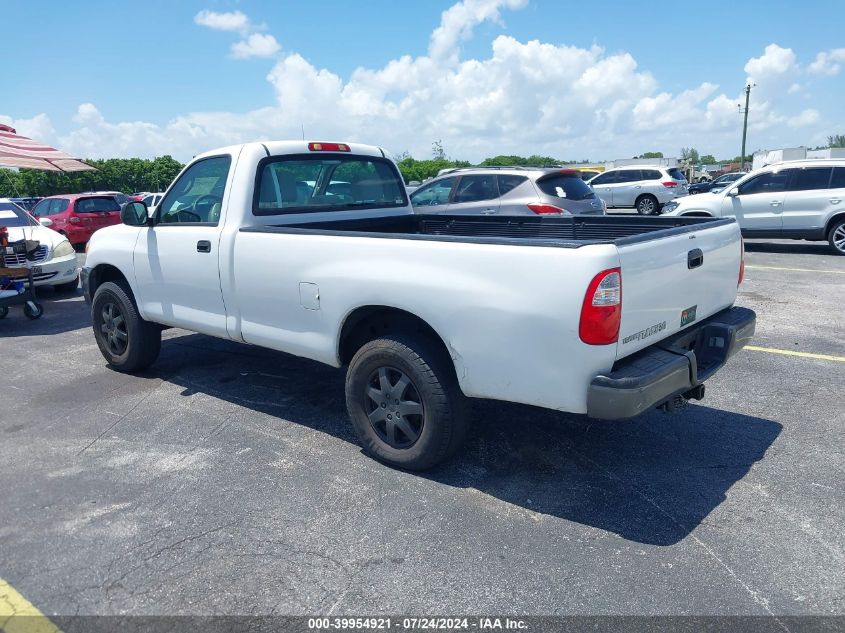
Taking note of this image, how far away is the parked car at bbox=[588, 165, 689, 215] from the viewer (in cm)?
2134

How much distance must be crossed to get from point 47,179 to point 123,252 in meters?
33.0

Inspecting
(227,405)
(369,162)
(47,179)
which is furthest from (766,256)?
(47,179)

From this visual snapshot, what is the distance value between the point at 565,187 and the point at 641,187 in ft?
39.2

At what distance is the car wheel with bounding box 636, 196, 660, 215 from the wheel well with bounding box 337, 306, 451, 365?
19.2 meters

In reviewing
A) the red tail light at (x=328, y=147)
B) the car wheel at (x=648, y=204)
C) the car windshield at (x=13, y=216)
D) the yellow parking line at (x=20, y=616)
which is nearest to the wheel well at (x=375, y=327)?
the red tail light at (x=328, y=147)

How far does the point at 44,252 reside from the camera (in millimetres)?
9992

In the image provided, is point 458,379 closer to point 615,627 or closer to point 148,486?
point 615,627

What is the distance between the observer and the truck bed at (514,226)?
420 centimetres

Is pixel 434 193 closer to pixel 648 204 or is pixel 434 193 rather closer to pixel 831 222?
pixel 831 222

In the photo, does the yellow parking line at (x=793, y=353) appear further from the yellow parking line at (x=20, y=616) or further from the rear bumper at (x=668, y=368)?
the yellow parking line at (x=20, y=616)

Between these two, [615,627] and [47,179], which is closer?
[615,627]

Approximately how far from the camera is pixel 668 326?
3588 mm

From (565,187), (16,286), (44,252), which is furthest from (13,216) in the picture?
(565,187)

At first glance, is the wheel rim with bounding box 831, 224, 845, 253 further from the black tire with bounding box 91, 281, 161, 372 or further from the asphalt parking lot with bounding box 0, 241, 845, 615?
the black tire with bounding box 91, 281, 161, 372
